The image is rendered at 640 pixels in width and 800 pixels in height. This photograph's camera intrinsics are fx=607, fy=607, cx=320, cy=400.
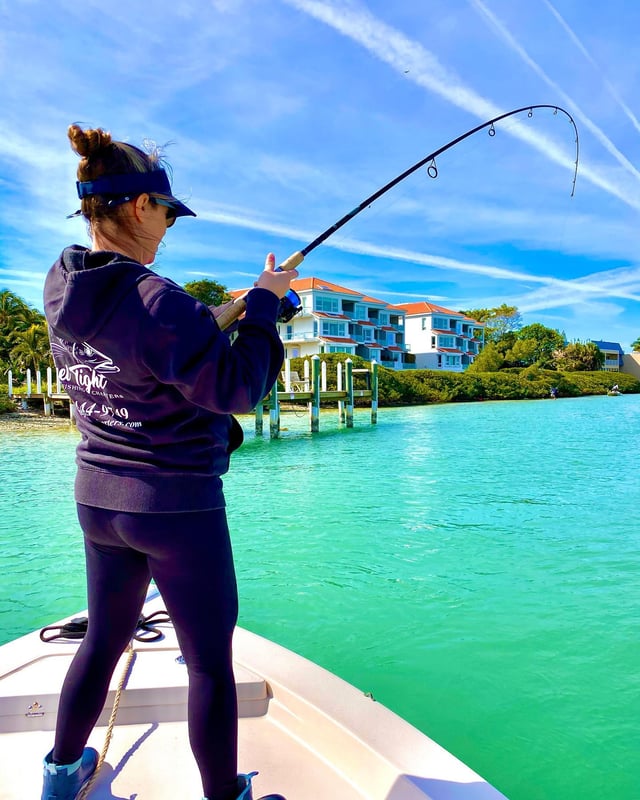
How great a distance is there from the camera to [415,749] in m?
1.60

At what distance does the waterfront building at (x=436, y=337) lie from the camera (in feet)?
190

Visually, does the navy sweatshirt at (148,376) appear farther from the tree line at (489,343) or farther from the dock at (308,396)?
the tree line at (489,343)

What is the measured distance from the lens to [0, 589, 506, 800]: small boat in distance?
155 cm

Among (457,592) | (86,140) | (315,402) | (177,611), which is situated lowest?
(457,592)

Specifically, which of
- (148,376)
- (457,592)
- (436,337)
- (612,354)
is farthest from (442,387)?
(612,354)

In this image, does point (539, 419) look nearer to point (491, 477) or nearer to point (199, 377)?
point (491, 477)

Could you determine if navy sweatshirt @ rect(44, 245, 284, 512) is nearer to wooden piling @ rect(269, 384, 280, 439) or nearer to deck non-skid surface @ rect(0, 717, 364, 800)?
deck non-skid surface @ rect(0, 717, 364, 800)

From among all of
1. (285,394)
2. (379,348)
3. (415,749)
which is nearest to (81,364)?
(415,749)

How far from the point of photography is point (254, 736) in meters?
1.80

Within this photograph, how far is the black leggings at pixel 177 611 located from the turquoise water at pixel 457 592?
170cm

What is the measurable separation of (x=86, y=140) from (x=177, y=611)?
3.53ft

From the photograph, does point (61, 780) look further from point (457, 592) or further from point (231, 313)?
point (457, 592)

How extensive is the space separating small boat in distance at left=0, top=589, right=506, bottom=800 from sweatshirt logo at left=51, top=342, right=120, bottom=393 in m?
1.01

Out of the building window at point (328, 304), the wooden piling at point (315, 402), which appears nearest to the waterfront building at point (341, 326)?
the building window at point (328, 304)
